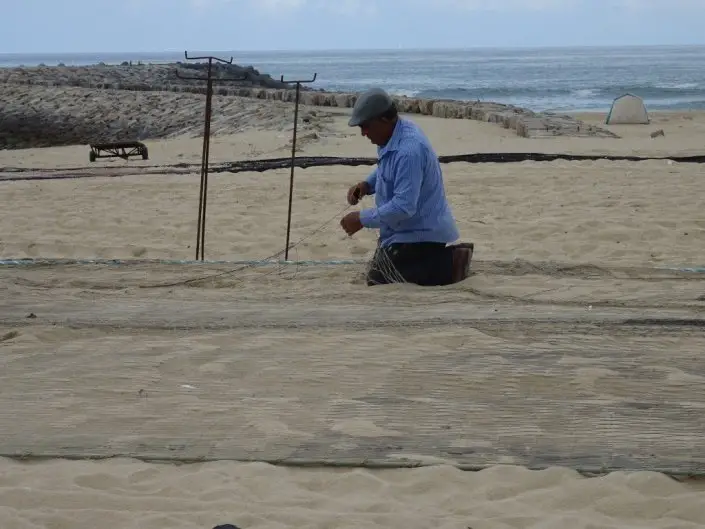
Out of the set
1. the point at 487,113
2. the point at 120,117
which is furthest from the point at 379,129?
the point at 120,117

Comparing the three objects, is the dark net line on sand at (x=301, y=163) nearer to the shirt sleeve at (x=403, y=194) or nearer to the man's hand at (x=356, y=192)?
the man's hand at (x=356, y=192)

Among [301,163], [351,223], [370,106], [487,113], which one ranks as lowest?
[301,163]

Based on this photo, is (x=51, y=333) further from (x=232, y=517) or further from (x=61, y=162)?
(x=61, y=162)

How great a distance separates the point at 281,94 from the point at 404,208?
997 inches

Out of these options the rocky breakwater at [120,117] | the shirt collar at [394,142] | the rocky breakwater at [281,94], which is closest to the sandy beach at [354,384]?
the shirt collar at [394,142]

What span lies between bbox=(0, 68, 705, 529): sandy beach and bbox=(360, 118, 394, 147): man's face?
0.85 m

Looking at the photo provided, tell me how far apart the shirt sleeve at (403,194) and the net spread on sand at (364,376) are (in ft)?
1.41

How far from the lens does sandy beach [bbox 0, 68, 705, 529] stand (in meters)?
3.16

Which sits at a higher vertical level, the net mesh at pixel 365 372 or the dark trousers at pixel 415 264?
the dark trousers at pixel 415 264

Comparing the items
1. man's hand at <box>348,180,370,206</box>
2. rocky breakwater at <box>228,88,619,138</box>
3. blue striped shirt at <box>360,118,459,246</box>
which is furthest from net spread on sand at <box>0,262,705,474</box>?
rocky breakwater at <box>228,88,619,138</box>

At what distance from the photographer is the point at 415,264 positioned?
589cm

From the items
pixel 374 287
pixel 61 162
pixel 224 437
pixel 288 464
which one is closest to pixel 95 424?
pixel 224 437

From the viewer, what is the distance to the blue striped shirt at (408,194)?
18.4 feet

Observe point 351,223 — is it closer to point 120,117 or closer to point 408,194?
point 408,194
